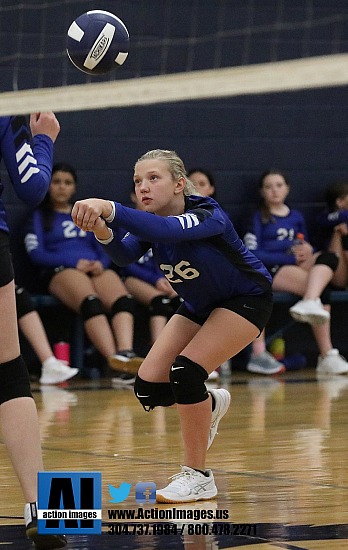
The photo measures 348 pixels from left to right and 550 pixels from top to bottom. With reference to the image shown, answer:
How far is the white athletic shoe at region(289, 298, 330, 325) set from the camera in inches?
370

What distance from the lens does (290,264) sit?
9.97 meters

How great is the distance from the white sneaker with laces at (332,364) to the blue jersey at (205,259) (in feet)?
16.9

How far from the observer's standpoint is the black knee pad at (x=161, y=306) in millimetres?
9312

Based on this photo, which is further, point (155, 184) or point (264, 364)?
point (264, 364)

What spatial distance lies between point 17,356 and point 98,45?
188cm

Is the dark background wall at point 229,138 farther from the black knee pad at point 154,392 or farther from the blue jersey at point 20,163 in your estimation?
the blue jersey at point 20,163

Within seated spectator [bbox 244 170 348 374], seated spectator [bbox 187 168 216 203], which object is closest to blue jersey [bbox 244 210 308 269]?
seated spectator [bbox 244 170 348 374]

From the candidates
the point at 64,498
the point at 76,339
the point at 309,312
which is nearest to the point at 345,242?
the point at 309,312

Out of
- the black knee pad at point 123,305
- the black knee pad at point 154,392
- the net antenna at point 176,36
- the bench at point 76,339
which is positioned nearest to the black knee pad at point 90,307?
the black knee pad at point 123,305

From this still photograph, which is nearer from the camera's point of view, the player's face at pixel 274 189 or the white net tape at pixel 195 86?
the white net tape at pixel 195 86

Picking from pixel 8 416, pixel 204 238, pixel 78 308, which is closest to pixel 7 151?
pixel 8 416

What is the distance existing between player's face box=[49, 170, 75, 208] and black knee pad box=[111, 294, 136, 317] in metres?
0.99

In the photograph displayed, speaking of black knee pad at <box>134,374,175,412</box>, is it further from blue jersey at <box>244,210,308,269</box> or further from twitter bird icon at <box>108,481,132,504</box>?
blue jersey at <box>244,210,308,269</box>

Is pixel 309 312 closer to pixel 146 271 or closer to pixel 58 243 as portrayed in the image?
pixel 146 271
